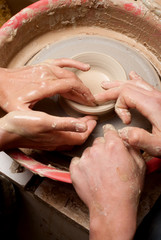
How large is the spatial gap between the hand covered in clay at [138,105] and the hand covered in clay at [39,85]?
125mm

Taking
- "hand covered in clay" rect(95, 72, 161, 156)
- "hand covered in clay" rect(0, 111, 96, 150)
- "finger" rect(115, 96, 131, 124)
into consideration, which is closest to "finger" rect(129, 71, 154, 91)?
"hand covered in clay" rect(95, 72, 161, 156)

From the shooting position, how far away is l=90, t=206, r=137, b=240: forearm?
899 mm

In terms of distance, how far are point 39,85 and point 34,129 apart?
0.26 meters

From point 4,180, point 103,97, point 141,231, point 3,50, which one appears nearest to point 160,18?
point 103,97

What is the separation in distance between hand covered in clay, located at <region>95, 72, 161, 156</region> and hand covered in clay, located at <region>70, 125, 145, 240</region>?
0.08 meters

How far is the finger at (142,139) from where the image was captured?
91 centimetres

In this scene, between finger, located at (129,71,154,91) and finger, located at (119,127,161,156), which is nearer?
finger, located at (119,127,161,156)

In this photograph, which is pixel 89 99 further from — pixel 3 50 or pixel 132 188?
pixel 3 50

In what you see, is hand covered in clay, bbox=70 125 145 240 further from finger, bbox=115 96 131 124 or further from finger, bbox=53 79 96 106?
finger, bbox=53 79 96 106

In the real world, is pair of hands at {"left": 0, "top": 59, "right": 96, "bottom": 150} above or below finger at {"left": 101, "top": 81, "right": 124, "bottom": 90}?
below

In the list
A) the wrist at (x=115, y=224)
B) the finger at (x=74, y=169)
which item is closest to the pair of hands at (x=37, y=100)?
the finger at (x=74, y=169)

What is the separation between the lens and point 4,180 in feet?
5.21

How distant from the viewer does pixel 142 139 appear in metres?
0.92

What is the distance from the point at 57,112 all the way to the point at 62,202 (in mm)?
490
